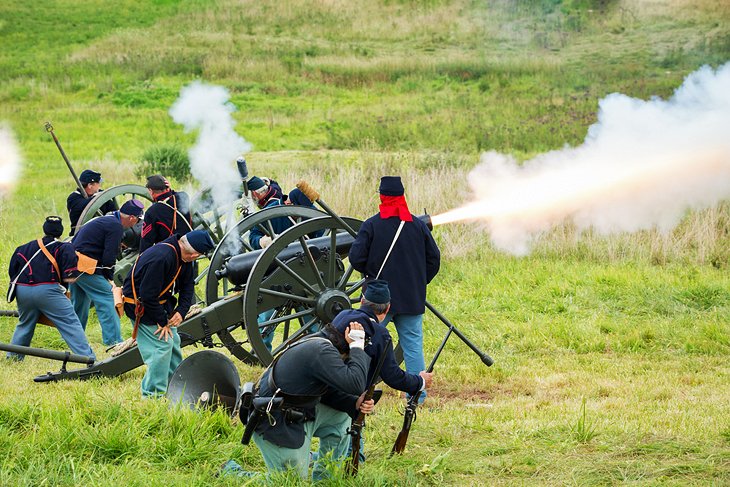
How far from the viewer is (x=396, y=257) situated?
727cm

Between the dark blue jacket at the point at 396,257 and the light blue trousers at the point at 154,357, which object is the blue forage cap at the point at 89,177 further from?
the dark blue jacket at the point at 396,257

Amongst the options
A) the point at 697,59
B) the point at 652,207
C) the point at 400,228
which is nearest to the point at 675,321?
the point at 652,207

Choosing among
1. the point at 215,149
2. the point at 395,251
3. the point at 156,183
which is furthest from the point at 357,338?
the point at 215,149

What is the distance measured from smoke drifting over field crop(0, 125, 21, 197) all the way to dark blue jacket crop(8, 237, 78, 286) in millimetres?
7605

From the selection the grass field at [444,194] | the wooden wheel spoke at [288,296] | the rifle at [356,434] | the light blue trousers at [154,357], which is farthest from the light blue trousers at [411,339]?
the rifle at [356,434]

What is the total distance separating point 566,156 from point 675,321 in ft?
6.73

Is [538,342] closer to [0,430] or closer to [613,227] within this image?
[613,227]

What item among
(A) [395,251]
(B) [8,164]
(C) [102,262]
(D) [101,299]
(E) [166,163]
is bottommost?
(E) [166,163]

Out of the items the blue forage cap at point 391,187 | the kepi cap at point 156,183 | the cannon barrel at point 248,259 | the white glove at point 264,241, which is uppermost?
the blue forage cap at point 391,187

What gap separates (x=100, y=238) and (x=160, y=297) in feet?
7.48

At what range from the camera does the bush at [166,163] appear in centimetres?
1767

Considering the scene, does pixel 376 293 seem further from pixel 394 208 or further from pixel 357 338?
pixel 394 208

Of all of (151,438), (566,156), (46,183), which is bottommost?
(46,183)

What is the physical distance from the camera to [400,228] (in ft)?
23.7
